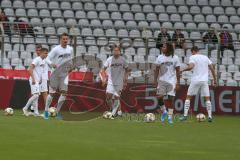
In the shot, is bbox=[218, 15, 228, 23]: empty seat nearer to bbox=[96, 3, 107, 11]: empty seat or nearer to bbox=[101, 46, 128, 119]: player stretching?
bbox=[96, 3, 107, 11]: empty seat

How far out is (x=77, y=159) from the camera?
9641 mm

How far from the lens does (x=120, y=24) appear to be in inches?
1245

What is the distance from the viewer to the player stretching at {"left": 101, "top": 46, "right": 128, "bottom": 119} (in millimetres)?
21875

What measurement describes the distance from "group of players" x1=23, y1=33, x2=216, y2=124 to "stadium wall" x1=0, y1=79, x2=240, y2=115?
305cm

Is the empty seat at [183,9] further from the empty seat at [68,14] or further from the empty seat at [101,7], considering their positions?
the empty seat at [68,14]

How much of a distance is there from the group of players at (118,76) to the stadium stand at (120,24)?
3644 millimetres

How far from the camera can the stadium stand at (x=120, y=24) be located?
26.5m

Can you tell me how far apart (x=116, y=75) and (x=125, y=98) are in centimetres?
450

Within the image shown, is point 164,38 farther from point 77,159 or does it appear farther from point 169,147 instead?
point 77,159

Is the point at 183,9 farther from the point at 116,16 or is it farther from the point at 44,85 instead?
the point at 44,85

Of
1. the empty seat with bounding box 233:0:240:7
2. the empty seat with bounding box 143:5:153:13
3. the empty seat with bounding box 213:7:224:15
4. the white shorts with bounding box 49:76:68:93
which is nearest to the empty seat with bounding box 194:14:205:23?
the empty seat with bounding box 213:7:224:15

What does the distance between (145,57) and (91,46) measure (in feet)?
6.96

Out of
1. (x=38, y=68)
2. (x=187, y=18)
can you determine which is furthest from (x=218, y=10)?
(x=38, y=68)

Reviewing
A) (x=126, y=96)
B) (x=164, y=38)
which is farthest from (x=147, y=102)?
(x=164, y=38)
